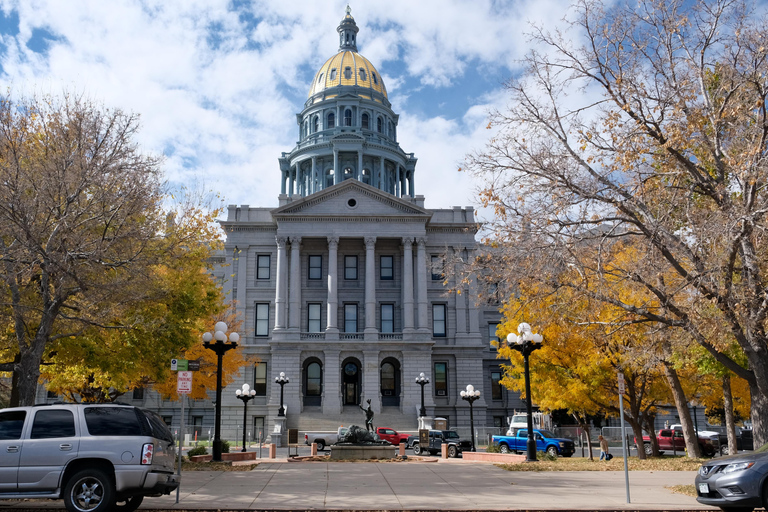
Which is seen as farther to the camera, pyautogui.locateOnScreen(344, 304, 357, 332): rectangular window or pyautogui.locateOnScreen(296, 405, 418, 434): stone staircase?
pyautogui.locateOnScreen(344, 304, 357, 332): rectangular window

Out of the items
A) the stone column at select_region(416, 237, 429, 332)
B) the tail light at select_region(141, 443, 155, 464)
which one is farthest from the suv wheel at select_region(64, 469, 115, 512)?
the stone column at select_region(416, 237, 429, 332)

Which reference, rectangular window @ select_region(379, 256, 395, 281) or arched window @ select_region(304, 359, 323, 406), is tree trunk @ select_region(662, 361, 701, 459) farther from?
rectangular window @ select_region(379, 256, 395, 281)

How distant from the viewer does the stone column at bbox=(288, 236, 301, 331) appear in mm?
54969

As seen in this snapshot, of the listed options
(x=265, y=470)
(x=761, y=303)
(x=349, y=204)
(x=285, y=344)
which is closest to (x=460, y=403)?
(x=285, y=344)

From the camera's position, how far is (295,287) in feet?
183

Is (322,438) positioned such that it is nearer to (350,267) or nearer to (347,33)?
(350,267)

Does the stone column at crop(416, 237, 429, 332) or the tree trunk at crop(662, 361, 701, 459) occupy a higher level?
the stone column at crop(416, 237, 429, 332)

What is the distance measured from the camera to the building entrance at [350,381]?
5588 centimetres

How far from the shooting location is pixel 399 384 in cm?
5544

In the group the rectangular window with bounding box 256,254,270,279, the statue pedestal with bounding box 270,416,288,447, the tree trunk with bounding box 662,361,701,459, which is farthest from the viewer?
the rectangular window with bounding box 256,254,270,279

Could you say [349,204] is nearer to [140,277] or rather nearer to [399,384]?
[399,384]

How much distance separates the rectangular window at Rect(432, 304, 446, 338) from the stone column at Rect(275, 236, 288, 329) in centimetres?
1305

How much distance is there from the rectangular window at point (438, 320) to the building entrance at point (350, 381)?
7.55 m

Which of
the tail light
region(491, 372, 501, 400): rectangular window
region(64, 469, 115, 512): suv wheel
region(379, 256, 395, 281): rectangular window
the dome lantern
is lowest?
region(64, 469, 115, 512): suv wheel
